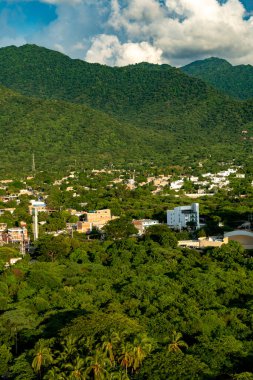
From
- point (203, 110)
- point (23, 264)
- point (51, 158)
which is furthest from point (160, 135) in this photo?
point (23, 264)

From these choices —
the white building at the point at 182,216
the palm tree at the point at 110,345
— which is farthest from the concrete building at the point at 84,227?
the palm tree at the point at 110,345

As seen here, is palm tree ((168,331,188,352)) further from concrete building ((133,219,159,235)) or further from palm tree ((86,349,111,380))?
concrete building ((133,219,159,235))

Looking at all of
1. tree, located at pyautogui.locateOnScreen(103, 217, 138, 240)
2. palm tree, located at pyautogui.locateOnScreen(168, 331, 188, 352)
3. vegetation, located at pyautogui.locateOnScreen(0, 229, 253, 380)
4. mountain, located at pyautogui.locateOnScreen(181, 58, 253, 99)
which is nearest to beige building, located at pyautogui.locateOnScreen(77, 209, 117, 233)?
tree, located at pyautogui.locateOnScreen(103, 217, 138, 240)

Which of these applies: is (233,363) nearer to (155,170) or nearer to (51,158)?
(155,170)

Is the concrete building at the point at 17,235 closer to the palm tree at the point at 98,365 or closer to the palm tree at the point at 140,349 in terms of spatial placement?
the palm tree at the point at 140,349

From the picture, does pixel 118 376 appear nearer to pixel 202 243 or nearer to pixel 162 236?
pixel 162 236

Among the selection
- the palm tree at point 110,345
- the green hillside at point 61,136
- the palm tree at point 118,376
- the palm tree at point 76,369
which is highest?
the green hillside at point 61,136

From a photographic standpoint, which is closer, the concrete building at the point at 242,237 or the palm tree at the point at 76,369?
the palm tree at the point at 76,369
